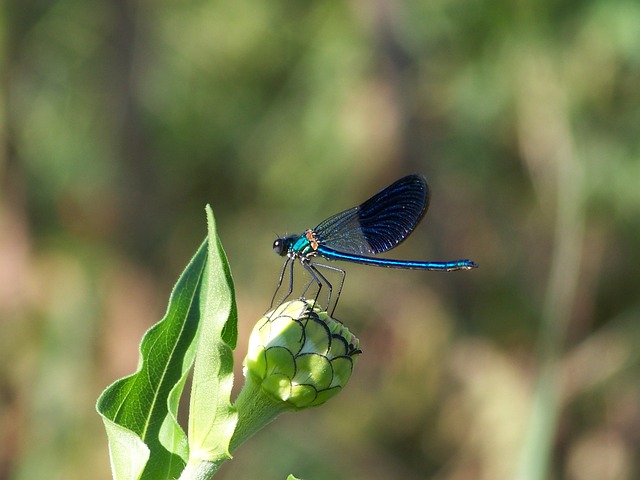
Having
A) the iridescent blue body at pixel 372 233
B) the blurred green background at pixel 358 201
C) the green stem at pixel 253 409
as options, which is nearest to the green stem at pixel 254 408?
the green stem at pixel 253 409

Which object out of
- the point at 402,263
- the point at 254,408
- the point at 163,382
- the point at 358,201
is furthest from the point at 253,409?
the point at 358,201

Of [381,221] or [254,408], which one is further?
[381,221]

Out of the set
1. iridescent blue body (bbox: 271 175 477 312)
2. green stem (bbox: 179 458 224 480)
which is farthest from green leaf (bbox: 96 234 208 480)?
iridescent blue body (bbox: 271 175 477 312)

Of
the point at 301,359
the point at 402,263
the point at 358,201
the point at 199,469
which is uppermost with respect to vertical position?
the point at 358,201

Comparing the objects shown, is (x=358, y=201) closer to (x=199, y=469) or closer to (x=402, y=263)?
(x=402, y=263)

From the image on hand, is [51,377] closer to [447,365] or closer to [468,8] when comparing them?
[447,365]

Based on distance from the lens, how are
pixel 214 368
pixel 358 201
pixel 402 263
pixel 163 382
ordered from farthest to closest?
pixel 358 201
pixel 402 263
pixel 163 382
pixel 214 368

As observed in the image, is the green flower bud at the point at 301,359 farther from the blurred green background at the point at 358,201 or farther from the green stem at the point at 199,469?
the blurred green background at the point at 358,201
